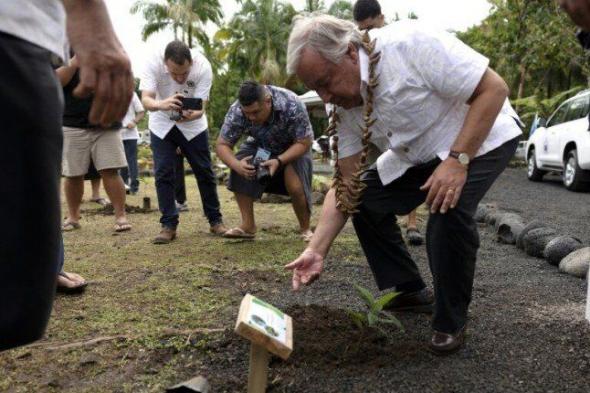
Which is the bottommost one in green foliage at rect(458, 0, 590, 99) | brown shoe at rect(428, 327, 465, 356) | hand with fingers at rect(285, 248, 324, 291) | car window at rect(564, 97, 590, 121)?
brown shoe at rect(428, 327, 465, 356)

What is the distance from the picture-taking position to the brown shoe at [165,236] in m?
4.76

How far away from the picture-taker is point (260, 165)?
4672mm

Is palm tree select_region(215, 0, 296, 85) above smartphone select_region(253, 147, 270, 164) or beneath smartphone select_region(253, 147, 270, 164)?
above

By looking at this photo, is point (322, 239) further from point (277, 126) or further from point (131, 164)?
point (131, 164)

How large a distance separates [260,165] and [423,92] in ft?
7.91

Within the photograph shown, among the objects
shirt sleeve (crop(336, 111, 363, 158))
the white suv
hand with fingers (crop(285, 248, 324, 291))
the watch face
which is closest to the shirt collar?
shirt sleeve (crop(336, 111, 363, 158))

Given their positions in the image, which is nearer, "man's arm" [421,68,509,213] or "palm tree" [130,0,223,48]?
"man's arm" [421,68,509,213]

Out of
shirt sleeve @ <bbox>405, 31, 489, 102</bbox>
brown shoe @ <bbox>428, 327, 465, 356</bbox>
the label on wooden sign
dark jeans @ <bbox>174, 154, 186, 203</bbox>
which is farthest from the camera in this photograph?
dark jeans @ <bbox>174, 154, 186, 203</bbox>

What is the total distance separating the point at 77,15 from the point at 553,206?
24.1 feet

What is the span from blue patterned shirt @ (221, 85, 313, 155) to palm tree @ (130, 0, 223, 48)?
22951 mm

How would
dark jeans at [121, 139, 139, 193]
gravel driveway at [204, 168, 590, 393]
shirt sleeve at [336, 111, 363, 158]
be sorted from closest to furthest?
1. gravel driveway at [204, 168, 590, 393]
2. shirt sleeve at [336, 111, 363, 158]
3. dark jeans at [121, 139, 139, 193]

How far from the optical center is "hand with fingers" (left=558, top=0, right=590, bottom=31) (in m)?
1.43

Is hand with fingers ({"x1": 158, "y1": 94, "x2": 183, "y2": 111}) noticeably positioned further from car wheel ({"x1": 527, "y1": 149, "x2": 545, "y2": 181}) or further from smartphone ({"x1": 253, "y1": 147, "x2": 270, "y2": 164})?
car wheel ({"x1": 527, "y1": 149, "x2": 545, "y2": 181})

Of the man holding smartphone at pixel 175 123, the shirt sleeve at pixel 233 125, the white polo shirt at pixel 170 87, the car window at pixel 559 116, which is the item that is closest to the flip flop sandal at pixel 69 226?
the man holding smartphone at pixel 175 123
